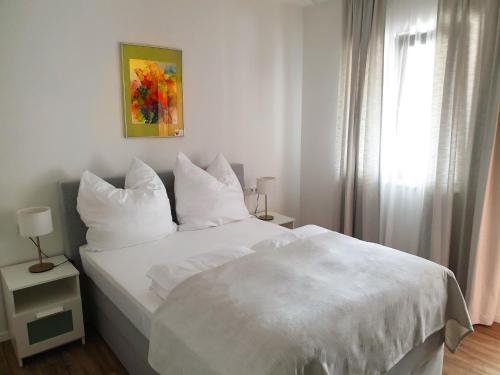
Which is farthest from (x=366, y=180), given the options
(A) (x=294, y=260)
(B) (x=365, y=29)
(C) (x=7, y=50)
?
(C) (x=7, y=50)

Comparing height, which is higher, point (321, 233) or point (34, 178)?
point (34, 178)

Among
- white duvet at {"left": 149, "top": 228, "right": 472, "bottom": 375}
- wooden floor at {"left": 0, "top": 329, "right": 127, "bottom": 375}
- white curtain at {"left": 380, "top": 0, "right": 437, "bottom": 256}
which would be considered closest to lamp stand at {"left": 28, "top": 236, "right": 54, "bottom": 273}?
wooden floor at {"left": 0, "top": 329, "right": 127, "bottom": 375}

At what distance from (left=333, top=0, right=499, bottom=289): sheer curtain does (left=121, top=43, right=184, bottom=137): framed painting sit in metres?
1.62

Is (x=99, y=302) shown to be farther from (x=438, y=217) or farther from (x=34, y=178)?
(x=438, y=217)

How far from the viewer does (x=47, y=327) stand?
2.29 metres

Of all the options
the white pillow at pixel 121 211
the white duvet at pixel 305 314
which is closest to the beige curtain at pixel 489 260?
the white duvet at pixel 305 314

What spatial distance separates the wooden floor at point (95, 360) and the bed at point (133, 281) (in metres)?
0.10

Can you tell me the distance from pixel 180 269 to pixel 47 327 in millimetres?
1145

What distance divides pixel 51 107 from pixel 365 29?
2.68m

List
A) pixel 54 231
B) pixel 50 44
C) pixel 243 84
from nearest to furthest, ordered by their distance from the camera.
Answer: pixel 50 44 → pixel 54 231 → pixel 243 84

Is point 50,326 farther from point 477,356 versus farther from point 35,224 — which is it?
point 477,356

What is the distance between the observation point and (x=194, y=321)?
58.5 inches

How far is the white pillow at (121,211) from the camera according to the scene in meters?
2.46

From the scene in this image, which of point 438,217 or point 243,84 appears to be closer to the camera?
point 438,217
